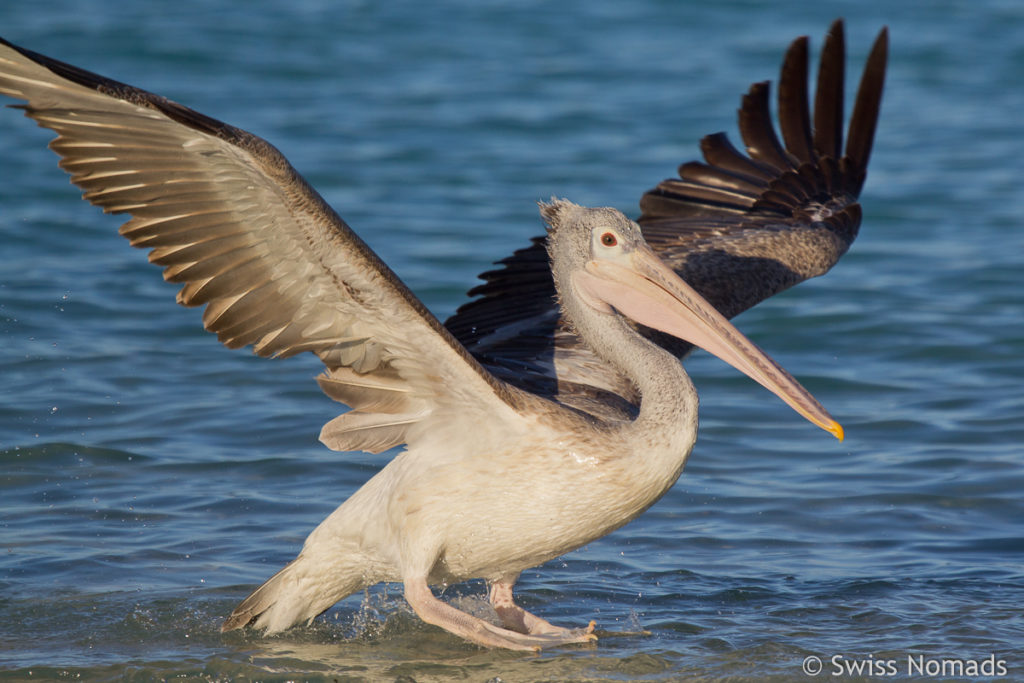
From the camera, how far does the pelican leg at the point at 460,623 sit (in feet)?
17.0

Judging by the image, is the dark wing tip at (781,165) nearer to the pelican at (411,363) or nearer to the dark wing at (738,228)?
the dark wing at (738,228)

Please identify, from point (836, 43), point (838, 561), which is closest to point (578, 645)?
point (838, 561)

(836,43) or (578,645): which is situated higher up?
(836,43)

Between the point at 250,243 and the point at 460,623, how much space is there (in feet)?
5.38

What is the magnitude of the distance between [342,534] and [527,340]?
5.26 feet

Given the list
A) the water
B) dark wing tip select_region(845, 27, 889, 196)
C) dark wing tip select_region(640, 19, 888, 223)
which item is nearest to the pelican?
the water

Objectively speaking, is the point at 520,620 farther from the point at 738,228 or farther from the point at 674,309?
the point at 738,228

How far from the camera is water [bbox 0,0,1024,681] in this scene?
5633 millimetres

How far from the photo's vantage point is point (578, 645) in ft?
18.1

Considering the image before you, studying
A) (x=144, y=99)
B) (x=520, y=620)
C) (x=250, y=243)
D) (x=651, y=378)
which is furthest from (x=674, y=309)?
(x=144, y=99)

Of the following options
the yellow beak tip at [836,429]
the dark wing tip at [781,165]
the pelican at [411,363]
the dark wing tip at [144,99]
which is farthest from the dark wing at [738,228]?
the dark wing tip at [144,99]

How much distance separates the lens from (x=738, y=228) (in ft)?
25.4

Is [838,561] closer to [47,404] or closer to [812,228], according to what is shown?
[812,228]

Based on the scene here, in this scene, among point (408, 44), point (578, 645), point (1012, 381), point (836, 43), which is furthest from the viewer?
point (408, 44)
